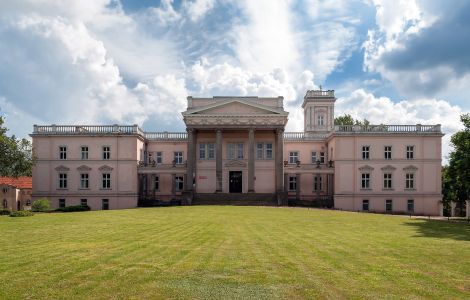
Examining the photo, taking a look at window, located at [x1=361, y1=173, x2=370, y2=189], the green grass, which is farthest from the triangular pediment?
the green grass

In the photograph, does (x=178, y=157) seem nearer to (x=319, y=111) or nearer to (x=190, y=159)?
(x=190, y=159)

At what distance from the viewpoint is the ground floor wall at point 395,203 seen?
5728 cm

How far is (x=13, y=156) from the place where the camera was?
45.6m

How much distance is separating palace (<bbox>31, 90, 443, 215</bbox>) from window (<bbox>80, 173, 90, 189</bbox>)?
0.14 meters

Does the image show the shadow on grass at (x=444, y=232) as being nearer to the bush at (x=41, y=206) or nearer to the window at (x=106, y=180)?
the bush at (x=41, y=206)

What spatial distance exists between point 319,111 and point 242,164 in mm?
22234

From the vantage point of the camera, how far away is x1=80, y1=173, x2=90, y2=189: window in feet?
194

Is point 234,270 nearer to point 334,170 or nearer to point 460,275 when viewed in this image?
point 460,275

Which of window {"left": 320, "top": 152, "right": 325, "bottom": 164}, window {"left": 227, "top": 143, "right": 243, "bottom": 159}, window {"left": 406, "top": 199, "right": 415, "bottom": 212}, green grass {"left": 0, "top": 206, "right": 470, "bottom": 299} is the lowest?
window {"left": 406, "top": 199, "right": 415, "bottom": 212}

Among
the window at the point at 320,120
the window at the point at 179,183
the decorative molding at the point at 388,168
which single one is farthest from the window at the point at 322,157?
the window at the point at 179,183

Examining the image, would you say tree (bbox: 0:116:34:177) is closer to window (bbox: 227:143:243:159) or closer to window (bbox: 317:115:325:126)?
window (bbox: 227:143:243:159)

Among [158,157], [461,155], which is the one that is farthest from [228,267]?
[158,157]

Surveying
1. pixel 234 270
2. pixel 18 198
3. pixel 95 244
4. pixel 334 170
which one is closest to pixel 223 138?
pixel 334 170

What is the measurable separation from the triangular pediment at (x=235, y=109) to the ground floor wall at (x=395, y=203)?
14.5m
